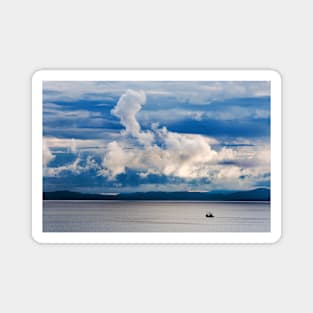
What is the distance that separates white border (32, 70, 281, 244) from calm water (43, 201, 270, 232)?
0.40 ft

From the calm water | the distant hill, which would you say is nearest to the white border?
the calm water

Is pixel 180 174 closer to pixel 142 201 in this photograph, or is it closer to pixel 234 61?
pixel 142 201

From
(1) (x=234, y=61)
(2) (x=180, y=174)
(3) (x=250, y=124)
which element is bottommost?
(2) (x=180, y=174)

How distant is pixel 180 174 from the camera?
8.09 meters

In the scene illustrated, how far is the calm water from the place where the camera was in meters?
7.38

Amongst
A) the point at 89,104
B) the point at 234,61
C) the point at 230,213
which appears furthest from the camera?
the point at 230,213

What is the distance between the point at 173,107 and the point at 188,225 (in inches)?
47.2

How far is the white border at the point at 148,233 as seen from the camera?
278 inches

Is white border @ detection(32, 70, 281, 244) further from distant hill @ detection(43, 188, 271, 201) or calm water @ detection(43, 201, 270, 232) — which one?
distant hill @ detection(43, 188, 271, 201)

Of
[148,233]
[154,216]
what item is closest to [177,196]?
[154,216]

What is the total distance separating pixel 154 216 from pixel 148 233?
28.2 inches

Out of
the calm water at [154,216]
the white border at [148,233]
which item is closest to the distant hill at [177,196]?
the calm water at [154,216]

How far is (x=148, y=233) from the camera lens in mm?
7172

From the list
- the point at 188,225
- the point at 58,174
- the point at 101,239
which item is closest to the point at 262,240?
the point at 188,225
